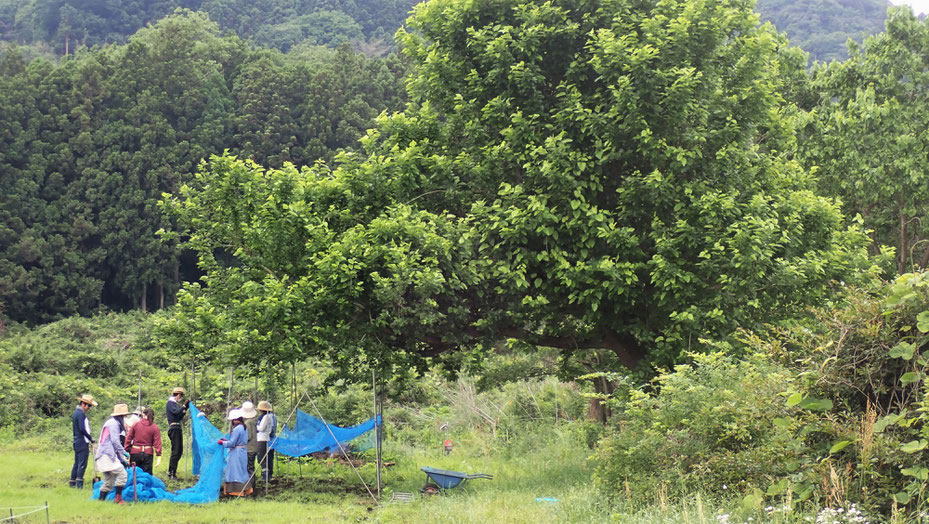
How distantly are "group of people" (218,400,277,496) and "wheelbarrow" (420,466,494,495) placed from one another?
2895 mm

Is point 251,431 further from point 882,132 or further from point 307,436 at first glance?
point 882,132

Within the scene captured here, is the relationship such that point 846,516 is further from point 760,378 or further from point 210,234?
point 210,234

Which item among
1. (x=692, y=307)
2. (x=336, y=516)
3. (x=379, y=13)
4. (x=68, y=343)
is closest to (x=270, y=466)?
(x=336, y=516)

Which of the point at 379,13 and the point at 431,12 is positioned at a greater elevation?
the point at 379,13

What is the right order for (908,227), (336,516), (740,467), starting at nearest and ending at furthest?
(740,467), (336,516), (908,227)

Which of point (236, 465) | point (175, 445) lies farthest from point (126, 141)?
point (236, 465)

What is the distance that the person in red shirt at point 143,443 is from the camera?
47.7 ft

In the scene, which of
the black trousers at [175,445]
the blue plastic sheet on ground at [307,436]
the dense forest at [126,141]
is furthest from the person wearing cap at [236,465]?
the dense forest at [126,141]

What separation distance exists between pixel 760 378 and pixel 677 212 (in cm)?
452

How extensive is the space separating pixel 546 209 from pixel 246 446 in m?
6.74

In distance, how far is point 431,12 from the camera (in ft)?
47.7

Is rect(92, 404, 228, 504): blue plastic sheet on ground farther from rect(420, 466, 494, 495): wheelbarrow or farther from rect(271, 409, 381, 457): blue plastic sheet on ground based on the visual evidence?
rect(420, 466, 494, 495): wheelbarrow

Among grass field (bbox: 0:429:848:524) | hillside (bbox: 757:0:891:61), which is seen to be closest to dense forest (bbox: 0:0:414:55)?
hillside (bbox: 757:0:891:61)

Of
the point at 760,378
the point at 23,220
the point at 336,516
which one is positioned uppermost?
the point at 23,220
